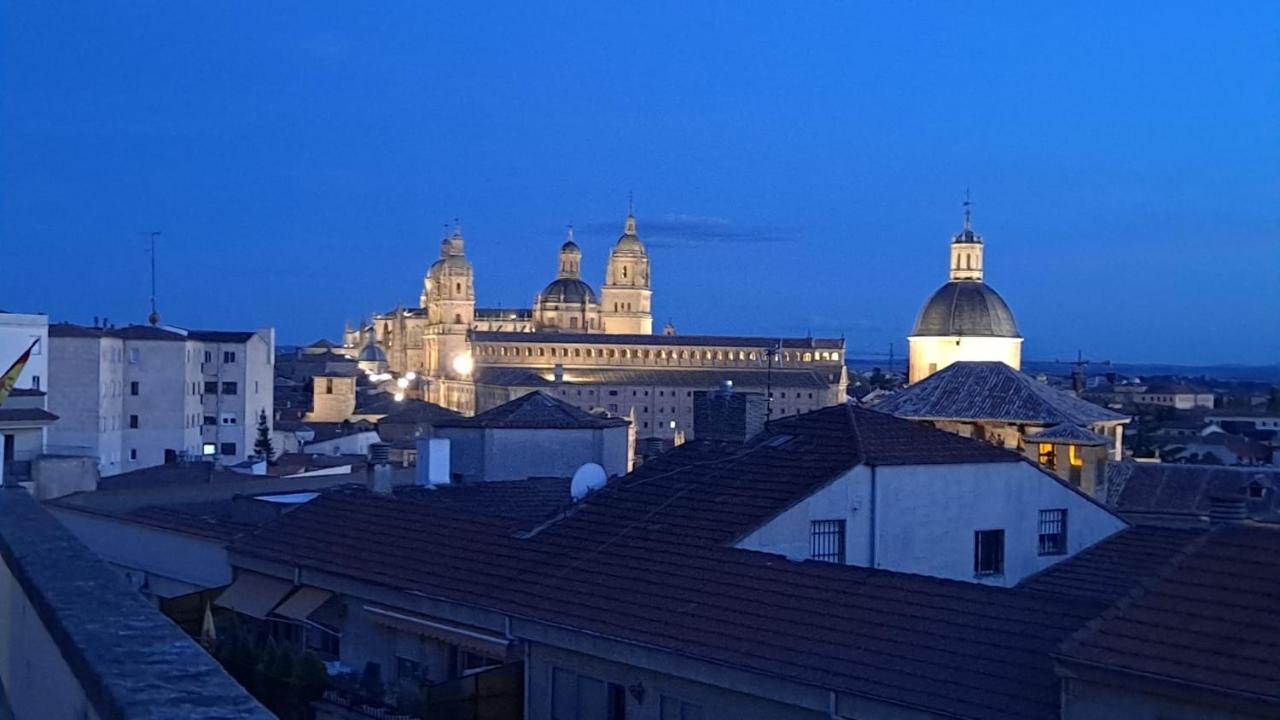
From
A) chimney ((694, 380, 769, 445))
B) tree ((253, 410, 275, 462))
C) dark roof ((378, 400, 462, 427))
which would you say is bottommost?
tree ((253, 410, 275, 462))

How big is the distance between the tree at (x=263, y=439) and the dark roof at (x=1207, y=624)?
5601 cm

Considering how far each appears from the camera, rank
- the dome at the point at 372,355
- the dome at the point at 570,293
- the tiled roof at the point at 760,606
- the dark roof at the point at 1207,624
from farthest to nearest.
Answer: the dome at the point at 570,293 → the dome at the point at 372,355 → the tiled roof at the point at 760,606 → the dark roof at the point at 1207,624

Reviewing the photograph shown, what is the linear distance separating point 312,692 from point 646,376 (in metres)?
125

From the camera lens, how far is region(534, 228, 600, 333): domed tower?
166 metres

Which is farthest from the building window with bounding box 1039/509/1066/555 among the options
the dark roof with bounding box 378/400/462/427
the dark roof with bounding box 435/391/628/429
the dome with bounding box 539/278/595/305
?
the dome with bounding box 539/278/595/305

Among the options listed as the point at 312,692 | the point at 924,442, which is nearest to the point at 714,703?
the point at 312,692

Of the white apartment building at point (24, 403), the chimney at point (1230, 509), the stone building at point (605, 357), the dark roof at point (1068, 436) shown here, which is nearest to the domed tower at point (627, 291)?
the stone building at point (605, 357)

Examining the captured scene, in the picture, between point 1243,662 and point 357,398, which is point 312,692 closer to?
point 1243,662

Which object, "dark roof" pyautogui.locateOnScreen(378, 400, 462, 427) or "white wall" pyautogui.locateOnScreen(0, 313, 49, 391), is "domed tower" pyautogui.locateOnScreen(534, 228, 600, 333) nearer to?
"dark roof" pyautogui.locateOnScreen(378, 400, 462, 427)

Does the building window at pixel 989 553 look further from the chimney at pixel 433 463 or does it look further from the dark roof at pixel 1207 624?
the chimney at pixel 433 463

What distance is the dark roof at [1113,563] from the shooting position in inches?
623

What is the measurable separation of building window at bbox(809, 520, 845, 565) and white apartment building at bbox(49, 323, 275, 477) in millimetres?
45981

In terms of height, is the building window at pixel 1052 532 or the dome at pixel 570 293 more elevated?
the dome at pixel 570 293

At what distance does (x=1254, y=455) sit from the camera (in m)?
77.6
